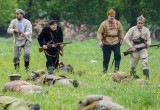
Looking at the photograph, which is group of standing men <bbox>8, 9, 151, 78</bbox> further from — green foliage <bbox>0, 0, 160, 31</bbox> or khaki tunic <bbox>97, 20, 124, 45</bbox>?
green foliage <bbox>0, 0, 160, 31</bbox>

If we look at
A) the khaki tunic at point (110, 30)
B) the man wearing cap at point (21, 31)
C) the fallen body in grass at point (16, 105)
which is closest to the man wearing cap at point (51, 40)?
the man wearing cap at point (21, 31)

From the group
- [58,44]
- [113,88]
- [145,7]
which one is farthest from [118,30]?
[145,7]

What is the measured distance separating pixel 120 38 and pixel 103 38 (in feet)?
1.73

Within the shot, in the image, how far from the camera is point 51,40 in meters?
17.2

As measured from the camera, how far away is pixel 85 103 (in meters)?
9.09

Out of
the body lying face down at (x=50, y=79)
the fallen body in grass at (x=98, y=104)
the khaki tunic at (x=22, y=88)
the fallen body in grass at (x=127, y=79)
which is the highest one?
the fallen body in grass at (x=98, y=104)

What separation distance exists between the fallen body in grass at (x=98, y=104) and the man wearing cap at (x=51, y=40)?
7.83m

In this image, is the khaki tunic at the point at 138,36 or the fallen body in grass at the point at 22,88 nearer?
the fallen body in grass at the point at 22,88

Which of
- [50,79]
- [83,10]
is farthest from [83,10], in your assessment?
[50,79]

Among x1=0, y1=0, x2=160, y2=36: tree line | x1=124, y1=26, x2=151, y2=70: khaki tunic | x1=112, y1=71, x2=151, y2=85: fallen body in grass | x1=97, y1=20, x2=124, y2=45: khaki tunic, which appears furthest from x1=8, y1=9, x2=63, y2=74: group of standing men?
x1=0, y1=0, x2=160, y2=36: tree line

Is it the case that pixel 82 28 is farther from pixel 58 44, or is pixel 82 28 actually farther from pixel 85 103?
pixel 85 103

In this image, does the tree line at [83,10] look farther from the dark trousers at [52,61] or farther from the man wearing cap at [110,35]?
the dark trousers at [52,61]

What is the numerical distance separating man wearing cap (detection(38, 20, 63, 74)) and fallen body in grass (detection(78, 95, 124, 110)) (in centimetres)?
783

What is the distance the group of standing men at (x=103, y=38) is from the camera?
54.6 ft
